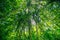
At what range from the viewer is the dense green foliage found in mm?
2195

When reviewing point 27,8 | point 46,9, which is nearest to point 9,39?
point 27,8

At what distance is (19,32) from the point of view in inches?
87.7

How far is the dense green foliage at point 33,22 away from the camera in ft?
7.20

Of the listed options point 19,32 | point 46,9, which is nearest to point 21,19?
point 19,32

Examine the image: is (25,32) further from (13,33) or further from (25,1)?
(25,1)

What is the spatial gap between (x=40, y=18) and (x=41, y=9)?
0.40 ft

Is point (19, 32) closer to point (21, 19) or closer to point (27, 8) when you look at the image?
point (21, 19)

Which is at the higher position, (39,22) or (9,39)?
(39,22)

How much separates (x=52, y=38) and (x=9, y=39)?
19.8 inches

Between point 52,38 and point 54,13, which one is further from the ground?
point 54,13

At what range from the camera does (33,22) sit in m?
2.22

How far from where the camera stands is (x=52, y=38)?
2.19 m

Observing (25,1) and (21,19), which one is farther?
(25,1)

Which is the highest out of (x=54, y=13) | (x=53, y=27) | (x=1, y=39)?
(x=54, y=13)
